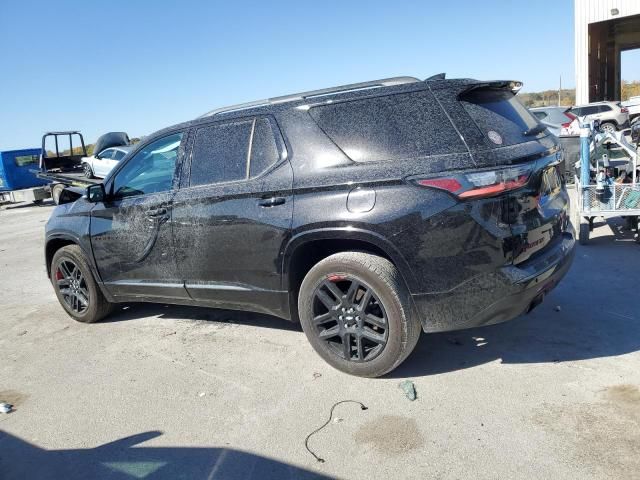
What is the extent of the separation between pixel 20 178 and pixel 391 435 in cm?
2122

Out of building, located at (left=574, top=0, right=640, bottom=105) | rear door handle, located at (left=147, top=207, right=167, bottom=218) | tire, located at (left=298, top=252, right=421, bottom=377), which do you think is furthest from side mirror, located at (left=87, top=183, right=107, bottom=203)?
building, located at (left=574, top=0, right=640, bottom=105)

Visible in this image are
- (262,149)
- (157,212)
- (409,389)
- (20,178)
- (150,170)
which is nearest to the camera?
(409,389)

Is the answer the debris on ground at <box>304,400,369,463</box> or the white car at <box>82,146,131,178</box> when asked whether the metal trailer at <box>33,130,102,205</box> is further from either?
the debris on ground at <box>304,400,369,463</box>

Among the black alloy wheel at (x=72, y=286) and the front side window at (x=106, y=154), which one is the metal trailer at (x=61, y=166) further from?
the black alloy wheel at (x=72, y=286)

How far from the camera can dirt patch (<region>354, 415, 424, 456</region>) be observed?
2.89m

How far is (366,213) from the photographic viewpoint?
10.9ft

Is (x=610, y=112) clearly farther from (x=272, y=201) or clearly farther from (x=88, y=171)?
(x=272, y=201)

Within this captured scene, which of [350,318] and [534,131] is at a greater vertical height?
[534,131]

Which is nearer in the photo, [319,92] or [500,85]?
[500,85]

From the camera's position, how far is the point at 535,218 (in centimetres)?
334

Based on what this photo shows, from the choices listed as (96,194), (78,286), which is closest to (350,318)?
(96,194)

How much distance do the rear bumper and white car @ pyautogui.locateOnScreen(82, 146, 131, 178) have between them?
15916 mm

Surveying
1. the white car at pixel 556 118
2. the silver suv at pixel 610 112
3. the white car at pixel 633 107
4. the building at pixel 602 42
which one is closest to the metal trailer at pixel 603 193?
the white car at pixel 556 118

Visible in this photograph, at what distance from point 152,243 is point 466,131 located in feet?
8.85
